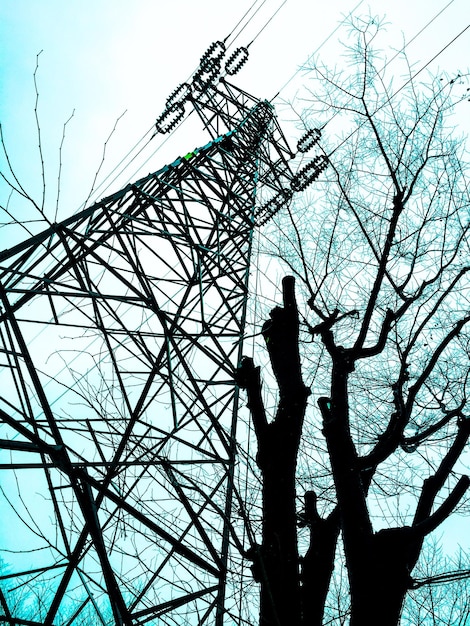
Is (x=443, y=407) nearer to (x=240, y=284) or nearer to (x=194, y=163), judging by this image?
(x=240, y=284)

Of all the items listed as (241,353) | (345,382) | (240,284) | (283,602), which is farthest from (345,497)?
(240,284)

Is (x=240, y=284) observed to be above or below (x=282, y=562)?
above

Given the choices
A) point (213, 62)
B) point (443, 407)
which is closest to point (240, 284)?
point (443, 407)

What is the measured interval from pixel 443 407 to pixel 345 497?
2153 millimetres

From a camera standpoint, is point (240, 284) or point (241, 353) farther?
point (240, 284)

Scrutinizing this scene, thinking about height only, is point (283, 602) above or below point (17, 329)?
below

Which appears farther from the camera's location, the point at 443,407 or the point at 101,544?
the point at 443,407

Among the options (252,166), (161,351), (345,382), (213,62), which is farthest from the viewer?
(213,62)

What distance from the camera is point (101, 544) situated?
2.29 m

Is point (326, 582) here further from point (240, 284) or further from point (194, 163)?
point (194, 163)

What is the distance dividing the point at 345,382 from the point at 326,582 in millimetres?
1559

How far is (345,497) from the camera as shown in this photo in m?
2.86

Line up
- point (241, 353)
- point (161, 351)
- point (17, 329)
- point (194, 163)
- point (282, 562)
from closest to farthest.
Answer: point (282, 562), point (17, 329), point (161, 351), point (241, 353), point (194, 163)

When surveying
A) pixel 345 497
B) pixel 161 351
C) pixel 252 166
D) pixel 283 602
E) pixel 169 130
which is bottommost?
pixel 283 602
